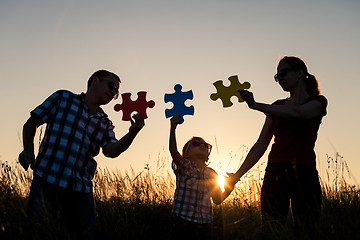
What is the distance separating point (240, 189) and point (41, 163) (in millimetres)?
3043

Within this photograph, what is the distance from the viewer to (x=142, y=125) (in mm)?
3221

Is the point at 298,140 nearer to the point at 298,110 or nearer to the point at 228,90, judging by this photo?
the point at 298,110

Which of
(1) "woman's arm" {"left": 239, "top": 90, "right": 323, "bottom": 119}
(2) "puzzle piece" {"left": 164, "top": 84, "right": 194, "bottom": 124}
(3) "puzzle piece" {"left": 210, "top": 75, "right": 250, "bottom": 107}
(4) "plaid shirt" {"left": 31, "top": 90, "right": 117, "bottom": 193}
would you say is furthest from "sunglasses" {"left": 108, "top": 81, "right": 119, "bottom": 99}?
(1) "woman's arm" {"left": 239, "top": 90, "right": 323, "bottom": 119}

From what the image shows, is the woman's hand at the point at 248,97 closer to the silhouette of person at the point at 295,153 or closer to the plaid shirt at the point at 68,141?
the silhouette of person at the point at 295,153

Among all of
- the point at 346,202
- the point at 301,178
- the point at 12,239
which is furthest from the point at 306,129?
the point at 12,239

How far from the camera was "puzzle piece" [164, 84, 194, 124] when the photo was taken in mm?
3646

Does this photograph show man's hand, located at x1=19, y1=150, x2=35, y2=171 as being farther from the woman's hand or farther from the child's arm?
the woman's hand

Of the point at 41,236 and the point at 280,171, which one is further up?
the point at 280,171

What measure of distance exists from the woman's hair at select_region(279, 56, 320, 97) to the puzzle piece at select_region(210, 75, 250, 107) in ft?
1.76

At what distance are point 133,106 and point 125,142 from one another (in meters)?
0.58

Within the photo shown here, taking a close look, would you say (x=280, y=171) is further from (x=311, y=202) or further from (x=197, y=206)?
(x=197, y=206)

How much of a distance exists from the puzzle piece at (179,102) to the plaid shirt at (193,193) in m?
0.54

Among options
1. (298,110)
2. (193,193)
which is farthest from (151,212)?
(298,110)

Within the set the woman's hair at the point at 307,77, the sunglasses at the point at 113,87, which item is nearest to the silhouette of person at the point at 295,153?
the woman's hair at the point at 307,77
